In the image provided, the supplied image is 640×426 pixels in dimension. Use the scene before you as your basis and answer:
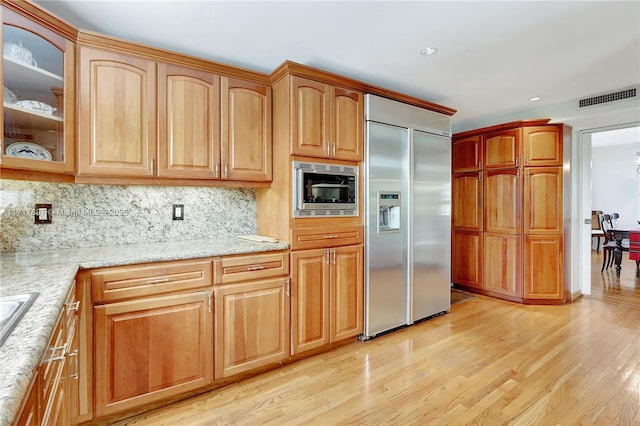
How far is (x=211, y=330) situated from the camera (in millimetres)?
2066

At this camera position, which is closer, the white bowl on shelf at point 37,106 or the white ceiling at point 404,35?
the white bowl on shelf at point 37,106

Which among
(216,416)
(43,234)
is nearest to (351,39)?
(43,234)

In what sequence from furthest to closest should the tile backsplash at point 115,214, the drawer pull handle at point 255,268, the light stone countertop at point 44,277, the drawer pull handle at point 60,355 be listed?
the drawer pull handle at point 255,268 → the tile backsplash at point 115,214 → the drawer pull handle at point 60,355 → the light stone countertop at point 44,277

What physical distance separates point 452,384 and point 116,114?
286 cm

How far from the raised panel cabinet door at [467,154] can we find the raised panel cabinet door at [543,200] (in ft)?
1.97

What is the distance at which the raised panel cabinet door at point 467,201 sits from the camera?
422 centimetres

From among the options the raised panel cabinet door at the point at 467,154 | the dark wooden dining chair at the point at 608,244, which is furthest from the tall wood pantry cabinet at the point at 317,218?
the dark wooden dining chair at the point at 608,244

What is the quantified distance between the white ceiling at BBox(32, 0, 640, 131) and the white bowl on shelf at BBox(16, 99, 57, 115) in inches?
24.7

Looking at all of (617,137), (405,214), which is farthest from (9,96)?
(617,137)

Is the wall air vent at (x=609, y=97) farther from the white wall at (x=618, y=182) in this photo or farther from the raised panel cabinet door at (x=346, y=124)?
the white wall at (x=618, y=182)

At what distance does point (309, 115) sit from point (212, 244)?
4.07ft

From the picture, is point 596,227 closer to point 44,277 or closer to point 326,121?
point 326,121

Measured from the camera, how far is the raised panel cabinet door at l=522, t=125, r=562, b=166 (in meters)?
3.72

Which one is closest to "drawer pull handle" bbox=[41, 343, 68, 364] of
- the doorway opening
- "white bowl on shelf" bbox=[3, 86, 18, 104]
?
"white bowl on shelf" bbox=[3, 86, 18, 104]
